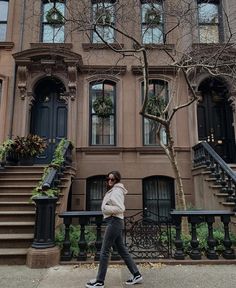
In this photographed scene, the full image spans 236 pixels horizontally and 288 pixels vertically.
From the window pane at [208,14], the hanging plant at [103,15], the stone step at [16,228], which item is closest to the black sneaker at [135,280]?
the stone step at [16,228]

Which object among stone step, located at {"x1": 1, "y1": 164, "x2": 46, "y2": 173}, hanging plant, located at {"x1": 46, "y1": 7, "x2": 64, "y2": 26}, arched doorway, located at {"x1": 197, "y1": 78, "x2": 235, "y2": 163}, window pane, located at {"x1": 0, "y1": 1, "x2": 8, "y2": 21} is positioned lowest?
stone step, located at {"x1": 1, "y1": 164, "x2": 46, "y2": 173}

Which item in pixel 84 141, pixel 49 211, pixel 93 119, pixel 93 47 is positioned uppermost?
pixel 93 47

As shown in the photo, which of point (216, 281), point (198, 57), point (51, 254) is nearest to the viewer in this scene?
point (216, 281)

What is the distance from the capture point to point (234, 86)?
11320 mm

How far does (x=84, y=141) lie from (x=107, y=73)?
116 inches

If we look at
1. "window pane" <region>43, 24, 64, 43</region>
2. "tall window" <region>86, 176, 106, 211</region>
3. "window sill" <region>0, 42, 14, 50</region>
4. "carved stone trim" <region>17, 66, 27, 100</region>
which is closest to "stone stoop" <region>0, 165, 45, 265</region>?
"tall window" <region>86, 176, 106, 211</region>

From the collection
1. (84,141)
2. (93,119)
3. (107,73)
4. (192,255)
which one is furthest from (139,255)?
(107,73)

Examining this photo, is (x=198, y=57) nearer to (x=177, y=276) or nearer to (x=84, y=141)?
(x=84, y=141)

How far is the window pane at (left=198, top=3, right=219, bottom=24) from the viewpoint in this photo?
1159 cm

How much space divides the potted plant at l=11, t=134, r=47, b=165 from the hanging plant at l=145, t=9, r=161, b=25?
5.80 metres

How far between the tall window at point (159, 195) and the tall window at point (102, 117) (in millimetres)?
2187

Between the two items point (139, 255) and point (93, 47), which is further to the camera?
point (93, 47)

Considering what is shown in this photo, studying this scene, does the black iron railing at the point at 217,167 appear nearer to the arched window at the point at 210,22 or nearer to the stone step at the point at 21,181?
the arched window at the point at 210,22

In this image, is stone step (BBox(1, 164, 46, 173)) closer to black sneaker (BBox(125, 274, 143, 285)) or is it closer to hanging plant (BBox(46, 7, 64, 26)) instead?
black sneaker (BBox(125, 274, 143, 285))
